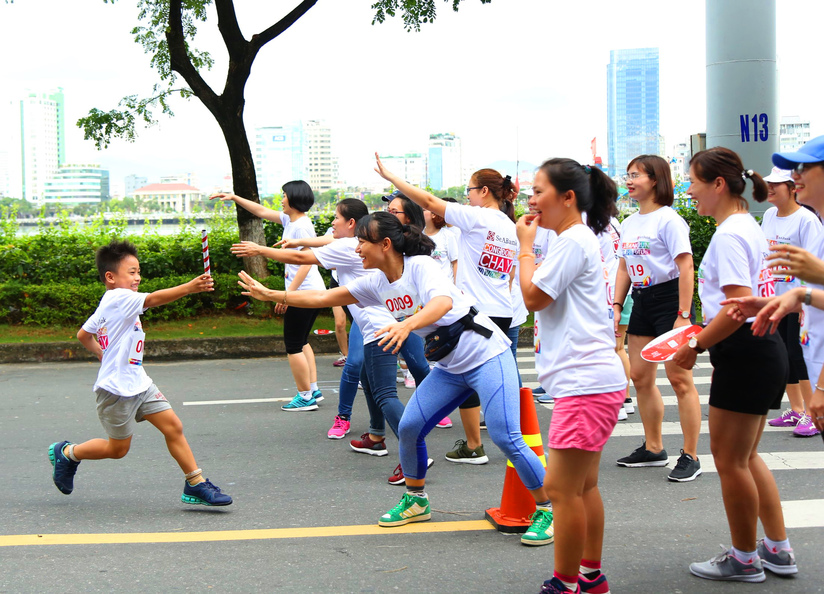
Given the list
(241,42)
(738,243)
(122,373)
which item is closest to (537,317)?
(738,243)

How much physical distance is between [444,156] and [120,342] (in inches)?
971

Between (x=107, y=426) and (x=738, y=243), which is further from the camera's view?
(x=107, y=426)

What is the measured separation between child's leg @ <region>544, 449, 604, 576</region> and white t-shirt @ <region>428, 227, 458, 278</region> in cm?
423

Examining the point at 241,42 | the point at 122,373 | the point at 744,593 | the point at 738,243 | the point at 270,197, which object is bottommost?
the point at 744,593

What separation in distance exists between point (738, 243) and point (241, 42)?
1000 centimetres

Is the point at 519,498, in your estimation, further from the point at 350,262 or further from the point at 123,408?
the point at 123,408

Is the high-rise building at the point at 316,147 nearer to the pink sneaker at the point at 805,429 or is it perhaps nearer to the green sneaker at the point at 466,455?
the pink sneaker at the point at 805,429

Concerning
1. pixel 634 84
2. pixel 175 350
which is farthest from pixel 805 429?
pixel 634 84

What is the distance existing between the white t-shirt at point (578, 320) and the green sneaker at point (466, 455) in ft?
8.02

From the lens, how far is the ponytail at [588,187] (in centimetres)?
330

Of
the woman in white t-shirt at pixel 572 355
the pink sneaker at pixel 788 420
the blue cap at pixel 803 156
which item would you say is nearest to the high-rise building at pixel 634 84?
the pink sneaker at pixel 788 420

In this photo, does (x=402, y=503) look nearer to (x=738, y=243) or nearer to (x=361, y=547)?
(x=361, y=547)

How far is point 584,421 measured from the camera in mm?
3172

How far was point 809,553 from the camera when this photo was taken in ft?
13.0
